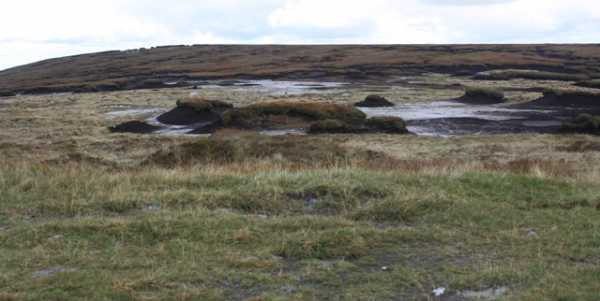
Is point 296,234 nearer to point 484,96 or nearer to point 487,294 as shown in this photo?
point 487,294

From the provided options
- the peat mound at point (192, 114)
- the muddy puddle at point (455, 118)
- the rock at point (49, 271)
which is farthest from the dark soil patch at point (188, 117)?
the rock at point (49, 271)

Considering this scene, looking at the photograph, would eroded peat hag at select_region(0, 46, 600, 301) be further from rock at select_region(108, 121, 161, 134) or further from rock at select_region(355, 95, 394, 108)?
rock at select_region(355, 95, 394, 108)

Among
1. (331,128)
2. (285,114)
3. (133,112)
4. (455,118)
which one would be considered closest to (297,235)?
(331,128)

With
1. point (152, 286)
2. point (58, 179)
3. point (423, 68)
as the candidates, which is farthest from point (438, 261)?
point (423, 68)

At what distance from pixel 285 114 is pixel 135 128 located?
7.01m

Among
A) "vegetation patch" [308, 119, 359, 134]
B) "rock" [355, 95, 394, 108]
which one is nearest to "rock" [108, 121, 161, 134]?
"vegetation patch" [308, 119, 359, 134]

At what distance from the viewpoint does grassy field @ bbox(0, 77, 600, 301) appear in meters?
5.97

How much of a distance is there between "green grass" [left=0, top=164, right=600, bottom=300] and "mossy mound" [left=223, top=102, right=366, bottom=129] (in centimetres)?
2028

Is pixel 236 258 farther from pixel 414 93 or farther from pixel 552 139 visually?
pixel 414 93

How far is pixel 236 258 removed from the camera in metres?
6.68

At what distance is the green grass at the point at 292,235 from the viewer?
599 cm

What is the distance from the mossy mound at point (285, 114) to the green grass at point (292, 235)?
2028 cm

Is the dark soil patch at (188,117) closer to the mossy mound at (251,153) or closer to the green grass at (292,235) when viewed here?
the mossy mound at (251,153)

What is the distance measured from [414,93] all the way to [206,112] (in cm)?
1934
